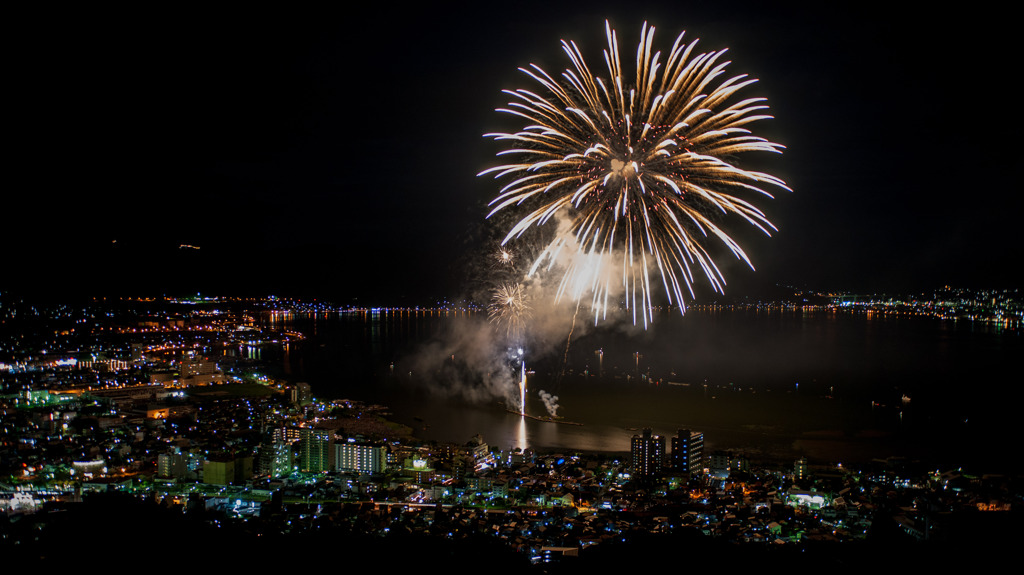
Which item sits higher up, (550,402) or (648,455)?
(648,455)

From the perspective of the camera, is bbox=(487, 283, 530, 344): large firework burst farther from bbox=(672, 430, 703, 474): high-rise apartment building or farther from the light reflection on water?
bbox=(672, 430, 703, 474): high-rise apartment building

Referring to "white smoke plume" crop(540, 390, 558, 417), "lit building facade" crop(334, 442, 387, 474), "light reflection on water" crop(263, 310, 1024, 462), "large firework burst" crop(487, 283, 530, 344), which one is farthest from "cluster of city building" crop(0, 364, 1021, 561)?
"white smoke plume" crop(540, 390, 558, 417)

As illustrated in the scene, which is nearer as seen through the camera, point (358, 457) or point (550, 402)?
point (358, 457)

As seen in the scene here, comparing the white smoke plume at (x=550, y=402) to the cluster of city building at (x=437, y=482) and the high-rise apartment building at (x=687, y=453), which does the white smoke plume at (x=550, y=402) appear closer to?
the cluster of city building at (x=437, y=482)

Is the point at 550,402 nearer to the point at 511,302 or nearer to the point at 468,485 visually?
the point at 511,302

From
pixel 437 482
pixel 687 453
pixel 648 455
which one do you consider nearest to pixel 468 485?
pixel 437 482

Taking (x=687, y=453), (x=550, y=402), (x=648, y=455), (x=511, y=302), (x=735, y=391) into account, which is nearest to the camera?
(x=648, y=455)

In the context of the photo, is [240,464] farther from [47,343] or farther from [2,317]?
[2,317]

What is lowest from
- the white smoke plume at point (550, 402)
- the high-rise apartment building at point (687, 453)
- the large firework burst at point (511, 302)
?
the white smoke plume at point (550, 402)

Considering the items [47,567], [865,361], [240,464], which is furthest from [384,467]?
[865,361]

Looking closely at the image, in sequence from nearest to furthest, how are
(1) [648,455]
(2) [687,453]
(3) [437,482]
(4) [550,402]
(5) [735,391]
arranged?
(3) [437,482], (1) [648,455], (2) [687,453], (4) [550,402], (5) [735,391]

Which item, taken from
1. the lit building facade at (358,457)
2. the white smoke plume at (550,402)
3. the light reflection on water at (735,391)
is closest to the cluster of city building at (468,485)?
the lit building facade at (358,457)
